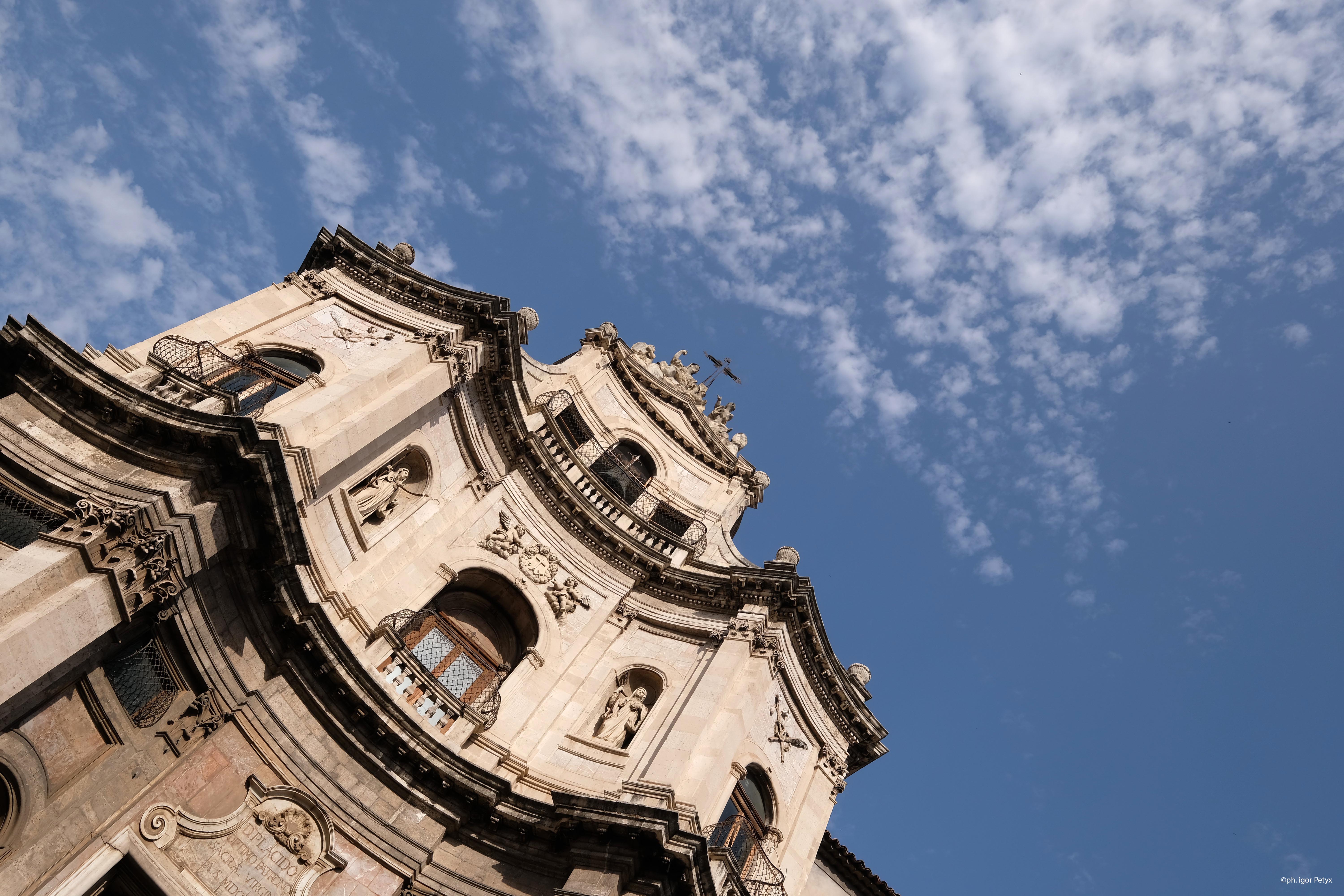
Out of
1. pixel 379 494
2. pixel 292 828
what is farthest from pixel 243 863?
pixel 379 494

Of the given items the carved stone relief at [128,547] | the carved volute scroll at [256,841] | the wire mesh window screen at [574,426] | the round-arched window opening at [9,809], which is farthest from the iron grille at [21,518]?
the wire mesh window screen at [574,426]

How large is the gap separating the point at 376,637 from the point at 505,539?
487 cm

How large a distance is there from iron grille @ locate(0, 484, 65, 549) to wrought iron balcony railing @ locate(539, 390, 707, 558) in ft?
40.5

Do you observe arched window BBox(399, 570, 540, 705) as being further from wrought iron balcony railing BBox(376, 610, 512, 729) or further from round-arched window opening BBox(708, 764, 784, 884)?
round-arched window opening BBox(708, 764, 784, 884)

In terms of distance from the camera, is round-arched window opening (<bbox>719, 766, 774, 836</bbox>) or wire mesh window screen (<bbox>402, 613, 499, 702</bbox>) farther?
round-arched window opening (<bbox>719, 766, 774, 836</bbox>)

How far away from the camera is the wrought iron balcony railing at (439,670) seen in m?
17.7

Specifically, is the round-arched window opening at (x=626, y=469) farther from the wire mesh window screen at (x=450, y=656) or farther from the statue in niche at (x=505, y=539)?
the wire mesh window screen at (x=450, y=656)

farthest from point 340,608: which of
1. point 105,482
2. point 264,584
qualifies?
point 105,482

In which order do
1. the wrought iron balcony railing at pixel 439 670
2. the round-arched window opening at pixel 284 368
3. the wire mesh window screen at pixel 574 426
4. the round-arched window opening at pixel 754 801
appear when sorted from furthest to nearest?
the wire mesh window screen at pixel 574 426, the round-arched window opening at pixel 754 801, the round-arched window opening at pixel 284 368, the wrought iron balcony railing at pixel 439 670

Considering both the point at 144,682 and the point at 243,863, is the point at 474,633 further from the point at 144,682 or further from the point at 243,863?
the point at 144,682

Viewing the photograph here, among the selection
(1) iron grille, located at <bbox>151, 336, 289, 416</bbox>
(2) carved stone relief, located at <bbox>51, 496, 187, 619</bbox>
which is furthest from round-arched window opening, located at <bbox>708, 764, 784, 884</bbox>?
(1) iron grille, located at <bbox>151, 336, 289, 416</bbox>

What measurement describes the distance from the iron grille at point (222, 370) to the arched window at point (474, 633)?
18.1 feet

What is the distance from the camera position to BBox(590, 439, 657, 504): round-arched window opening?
88.7 feet

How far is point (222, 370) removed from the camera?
1811 centimetres
